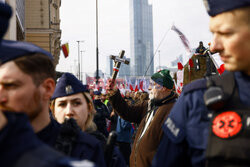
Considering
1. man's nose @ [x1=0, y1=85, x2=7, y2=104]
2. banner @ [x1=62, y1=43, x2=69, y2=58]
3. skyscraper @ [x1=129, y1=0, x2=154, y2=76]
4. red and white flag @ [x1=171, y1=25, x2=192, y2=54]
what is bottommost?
man's nose @ [x1=0, y1=85, x2=7, y2=104]

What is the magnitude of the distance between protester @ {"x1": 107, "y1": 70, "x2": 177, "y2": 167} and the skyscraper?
149008mm

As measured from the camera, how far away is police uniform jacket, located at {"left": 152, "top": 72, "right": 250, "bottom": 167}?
1.80m

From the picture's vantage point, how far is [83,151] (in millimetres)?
2250

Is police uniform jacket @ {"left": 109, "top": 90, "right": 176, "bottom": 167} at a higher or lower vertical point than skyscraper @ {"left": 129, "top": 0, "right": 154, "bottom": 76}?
lower

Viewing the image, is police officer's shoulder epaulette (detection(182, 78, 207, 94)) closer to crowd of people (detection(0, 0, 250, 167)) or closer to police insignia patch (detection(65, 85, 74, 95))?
crowd of people (detection(0, 0, 250, 167))

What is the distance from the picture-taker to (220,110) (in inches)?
70.1

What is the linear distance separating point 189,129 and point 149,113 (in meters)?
3.01

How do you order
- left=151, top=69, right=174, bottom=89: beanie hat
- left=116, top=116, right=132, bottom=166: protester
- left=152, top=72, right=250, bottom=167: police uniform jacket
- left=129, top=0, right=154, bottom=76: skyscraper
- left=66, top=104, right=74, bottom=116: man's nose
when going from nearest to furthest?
left=152, top=72, right=250, bottom=167: police uniform jacket, left=66, top=104, right=74, bottom=116: man's nose, left=151, top=69, right=174, bottom=89: beanie hat, left=116, top=116, right=132, bottom=166: protester, left=129, top=0, right=154, bottom=76: skyscraper

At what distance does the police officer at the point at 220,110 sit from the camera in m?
1.69

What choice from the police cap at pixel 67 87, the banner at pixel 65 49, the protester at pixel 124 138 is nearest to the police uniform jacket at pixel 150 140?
the police cap at pixel 67 87

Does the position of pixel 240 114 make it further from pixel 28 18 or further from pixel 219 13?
pixel 28 18

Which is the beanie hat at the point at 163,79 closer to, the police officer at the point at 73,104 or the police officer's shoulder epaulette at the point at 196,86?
the police officer at the point at 73,104

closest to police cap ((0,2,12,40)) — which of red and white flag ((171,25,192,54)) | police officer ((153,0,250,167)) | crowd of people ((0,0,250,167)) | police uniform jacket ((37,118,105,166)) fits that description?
crowd of people ((0,0,250,167))

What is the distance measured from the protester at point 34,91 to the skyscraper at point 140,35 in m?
152
